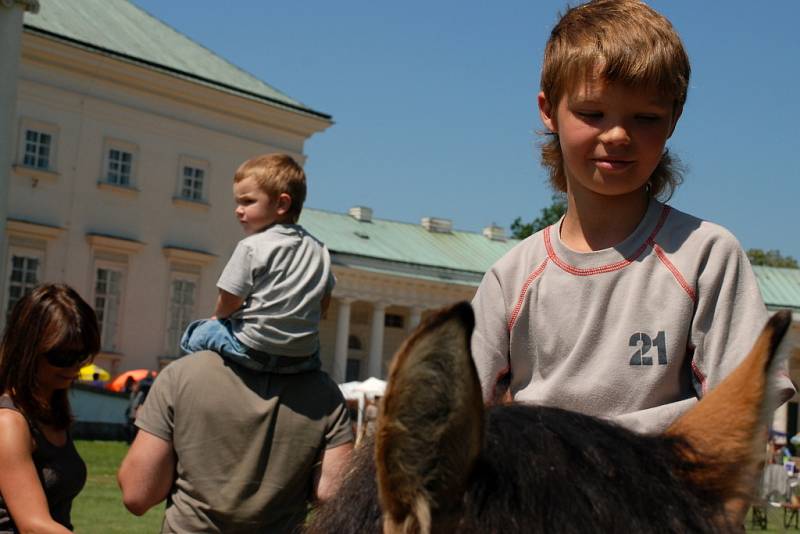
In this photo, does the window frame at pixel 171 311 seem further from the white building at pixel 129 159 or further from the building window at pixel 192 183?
the building window at pixel 192 183

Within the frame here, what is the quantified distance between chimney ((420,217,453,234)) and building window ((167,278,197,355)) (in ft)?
73.2

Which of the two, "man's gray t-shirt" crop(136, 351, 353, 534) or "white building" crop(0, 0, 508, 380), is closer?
"man's gray t-shirt" crop(136, 351, 353, 534)

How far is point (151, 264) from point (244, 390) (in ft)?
140

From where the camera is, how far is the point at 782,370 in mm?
1881

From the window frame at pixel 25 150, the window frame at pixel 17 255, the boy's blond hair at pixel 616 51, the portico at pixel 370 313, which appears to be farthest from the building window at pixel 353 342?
the boy's blond hair at pixel 616 51

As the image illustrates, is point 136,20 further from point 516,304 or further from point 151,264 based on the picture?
point 516,304

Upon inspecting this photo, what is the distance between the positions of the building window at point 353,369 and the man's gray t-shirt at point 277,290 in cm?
5657

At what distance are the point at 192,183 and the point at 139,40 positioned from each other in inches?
225

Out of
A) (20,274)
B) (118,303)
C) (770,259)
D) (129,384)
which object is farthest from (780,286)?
(129,384)

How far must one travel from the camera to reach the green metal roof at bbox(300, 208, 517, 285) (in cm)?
5938

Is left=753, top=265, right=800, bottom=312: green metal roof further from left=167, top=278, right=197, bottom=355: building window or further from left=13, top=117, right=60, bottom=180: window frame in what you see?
left=13, top=117, right=60, bottom=180: window frame

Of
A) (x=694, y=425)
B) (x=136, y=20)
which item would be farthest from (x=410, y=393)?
(x=136, y=20)

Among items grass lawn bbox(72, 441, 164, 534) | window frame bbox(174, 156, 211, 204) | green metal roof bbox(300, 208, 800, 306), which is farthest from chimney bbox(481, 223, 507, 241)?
grass lawn bbox(72, 441, 164, 534)

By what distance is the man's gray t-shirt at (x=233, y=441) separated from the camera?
4.50 meters
